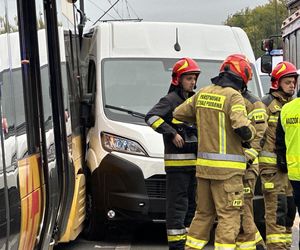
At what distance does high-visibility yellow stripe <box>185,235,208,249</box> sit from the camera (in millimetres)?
5605

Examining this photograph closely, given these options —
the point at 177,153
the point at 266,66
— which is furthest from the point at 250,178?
the point at 266,66

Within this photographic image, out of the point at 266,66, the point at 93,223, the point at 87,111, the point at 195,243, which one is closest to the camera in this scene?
the point at 195,243

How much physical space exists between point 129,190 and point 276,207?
5.07 ft

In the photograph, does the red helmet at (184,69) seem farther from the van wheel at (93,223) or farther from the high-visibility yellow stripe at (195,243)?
the van wheel at (93,223)

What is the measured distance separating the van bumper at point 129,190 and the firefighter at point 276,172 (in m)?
1.12

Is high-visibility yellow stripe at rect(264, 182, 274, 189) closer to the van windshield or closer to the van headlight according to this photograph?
the van headlight

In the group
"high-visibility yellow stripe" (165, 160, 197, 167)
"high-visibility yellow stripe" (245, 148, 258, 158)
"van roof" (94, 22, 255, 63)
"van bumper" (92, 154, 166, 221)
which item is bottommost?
"van bumper" (92, 154, 166, 221)

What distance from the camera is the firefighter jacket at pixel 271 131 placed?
20.8ft

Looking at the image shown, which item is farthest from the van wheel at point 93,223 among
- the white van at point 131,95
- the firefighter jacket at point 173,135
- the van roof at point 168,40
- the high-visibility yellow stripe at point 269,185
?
the high-visibility yellow stripe at point 269,185

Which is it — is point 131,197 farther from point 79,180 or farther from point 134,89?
point 134,89

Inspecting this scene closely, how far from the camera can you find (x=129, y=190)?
6.79 m

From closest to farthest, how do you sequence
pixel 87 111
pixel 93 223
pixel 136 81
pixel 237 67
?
pixel 237 67 → pixel 87 111 → pixel 93 223 → pixel 136 81

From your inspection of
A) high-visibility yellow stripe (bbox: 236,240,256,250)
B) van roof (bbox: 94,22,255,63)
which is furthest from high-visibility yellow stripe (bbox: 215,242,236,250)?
van roof (bbox: 94,22,255,63)

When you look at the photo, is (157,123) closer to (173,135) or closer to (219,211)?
(173,135)
